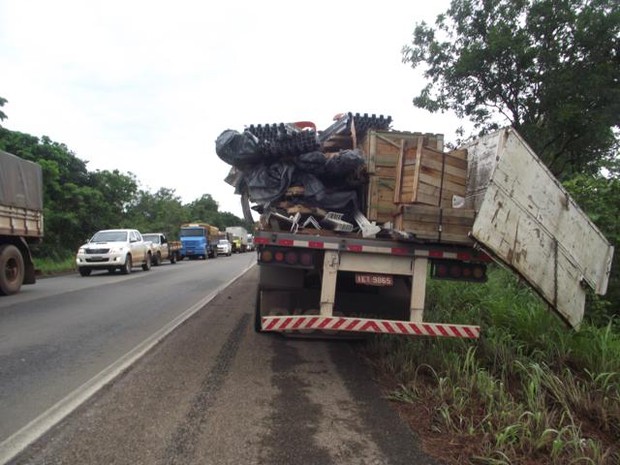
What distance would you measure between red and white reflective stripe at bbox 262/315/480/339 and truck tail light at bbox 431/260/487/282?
0.55 meters

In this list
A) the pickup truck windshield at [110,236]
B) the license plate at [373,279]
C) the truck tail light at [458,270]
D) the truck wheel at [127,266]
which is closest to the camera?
the license plate at [373,279]

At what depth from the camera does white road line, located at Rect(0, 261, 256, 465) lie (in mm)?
3331

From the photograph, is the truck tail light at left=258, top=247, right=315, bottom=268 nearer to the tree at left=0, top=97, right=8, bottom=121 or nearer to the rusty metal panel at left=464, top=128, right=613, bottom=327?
the rusty metal panel at left=464, top=128, right=613, bottom=327

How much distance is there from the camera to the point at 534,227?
470 cm

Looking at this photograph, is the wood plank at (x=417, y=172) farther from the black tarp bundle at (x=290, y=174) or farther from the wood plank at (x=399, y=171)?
the black tarp bundle at (x=290, y=174)

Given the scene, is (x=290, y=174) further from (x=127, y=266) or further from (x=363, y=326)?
(x=127, y=266)

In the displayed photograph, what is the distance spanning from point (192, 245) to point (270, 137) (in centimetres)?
3114

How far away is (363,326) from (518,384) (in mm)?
1590

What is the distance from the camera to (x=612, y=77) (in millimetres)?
13562

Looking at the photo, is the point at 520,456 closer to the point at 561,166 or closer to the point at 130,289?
the point at 130,289

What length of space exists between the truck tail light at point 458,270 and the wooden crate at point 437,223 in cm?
37

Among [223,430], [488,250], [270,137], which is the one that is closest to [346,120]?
[270,137]

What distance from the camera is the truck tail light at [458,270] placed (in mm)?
5164

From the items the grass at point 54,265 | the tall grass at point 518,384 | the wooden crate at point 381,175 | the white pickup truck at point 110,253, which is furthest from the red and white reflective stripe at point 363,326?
the grass at point 54,265
